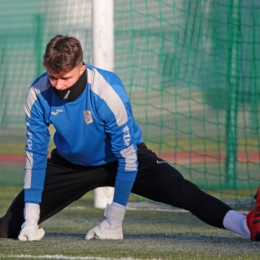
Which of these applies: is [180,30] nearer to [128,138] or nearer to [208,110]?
[208,110]

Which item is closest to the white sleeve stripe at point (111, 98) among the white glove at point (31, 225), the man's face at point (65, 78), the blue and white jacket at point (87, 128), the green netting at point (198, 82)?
the blue and white jacket at point (87, 128)

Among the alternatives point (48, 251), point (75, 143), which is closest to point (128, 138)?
point (75, 143)

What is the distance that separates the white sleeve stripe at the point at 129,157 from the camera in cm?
444

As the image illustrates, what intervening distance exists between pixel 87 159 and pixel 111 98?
0.47 meters

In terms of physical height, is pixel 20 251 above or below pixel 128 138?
below

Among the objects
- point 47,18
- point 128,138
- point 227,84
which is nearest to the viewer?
point 128,138

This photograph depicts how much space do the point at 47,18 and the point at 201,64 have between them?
8.50 ft

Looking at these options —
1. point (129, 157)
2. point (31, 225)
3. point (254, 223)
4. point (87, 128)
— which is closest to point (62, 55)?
point (87, 128)

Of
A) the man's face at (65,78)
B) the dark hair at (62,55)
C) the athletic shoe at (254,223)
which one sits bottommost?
the athletic shoe at (254,223)

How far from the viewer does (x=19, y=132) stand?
1002 cm

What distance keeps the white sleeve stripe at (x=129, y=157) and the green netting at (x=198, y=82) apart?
3461 mm

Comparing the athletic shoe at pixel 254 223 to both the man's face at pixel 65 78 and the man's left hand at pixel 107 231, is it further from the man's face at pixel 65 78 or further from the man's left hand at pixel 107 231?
the man's face at pixel 65 78

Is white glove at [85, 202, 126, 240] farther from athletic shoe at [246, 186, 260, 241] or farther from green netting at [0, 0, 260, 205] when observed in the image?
green netting at [0, 0, 260, 205]

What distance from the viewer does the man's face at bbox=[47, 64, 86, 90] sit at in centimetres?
419
